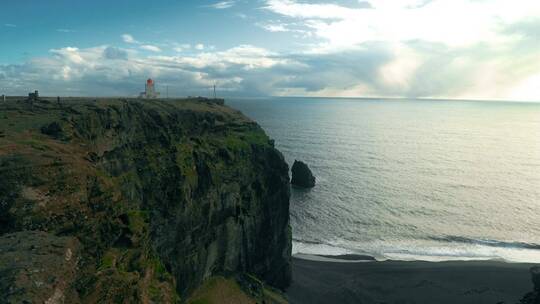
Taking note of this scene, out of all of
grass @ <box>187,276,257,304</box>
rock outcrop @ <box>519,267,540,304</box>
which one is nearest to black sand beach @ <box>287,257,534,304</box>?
rock outcrop @ <box>519,267,540,304</box>

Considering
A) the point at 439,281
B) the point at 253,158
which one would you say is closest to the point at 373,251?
the point at 439,281

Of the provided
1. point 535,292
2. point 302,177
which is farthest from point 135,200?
point 302,177

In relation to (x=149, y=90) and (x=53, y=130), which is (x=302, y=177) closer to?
(x=149, y=90)

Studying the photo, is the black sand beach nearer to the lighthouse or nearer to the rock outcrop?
the rock outcrop

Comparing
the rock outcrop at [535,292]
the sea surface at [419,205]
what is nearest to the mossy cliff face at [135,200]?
the sea surface at [419,205]

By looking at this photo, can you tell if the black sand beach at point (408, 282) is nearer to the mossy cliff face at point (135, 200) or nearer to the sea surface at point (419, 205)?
the sea surface at point (419, 205)

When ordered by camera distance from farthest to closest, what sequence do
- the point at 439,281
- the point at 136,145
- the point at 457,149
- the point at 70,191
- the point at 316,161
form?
1. the point at 457,149
2. the point at 316,161
3. the point at 439,281
4. the point at 136,145
5. the point at 70,191

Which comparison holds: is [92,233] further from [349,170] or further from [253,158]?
[349,170]
